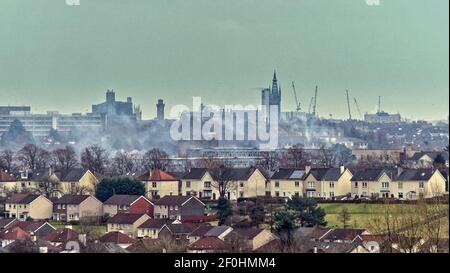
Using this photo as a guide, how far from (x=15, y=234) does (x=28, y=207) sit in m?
3.14

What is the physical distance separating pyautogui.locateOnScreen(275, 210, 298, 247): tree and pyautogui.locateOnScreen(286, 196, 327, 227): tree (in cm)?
9

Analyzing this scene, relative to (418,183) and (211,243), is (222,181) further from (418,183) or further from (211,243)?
(211,243)

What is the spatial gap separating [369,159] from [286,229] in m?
11.5

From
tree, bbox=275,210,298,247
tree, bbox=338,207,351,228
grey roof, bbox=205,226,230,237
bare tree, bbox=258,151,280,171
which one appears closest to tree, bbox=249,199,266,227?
tree, bbox=275,210,298,247

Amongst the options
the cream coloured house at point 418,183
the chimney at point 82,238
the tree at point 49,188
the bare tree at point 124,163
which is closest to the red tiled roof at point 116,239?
the chimney at point 82,238

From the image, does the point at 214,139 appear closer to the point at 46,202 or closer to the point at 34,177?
the point at 34,177

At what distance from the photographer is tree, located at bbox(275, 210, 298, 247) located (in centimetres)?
941

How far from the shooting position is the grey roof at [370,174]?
1563 cm

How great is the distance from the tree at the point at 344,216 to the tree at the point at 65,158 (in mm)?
5074

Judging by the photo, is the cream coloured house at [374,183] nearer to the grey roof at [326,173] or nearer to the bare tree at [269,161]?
the grey roof at [326,173]

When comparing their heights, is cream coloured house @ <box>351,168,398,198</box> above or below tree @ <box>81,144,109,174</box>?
below

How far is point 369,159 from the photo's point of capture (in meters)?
21.4

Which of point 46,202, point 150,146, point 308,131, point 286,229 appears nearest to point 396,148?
point 308,131

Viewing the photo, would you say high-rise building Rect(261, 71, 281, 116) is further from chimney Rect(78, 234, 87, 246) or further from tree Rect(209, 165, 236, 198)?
chimney Rect(78, 234, 87, 246)
